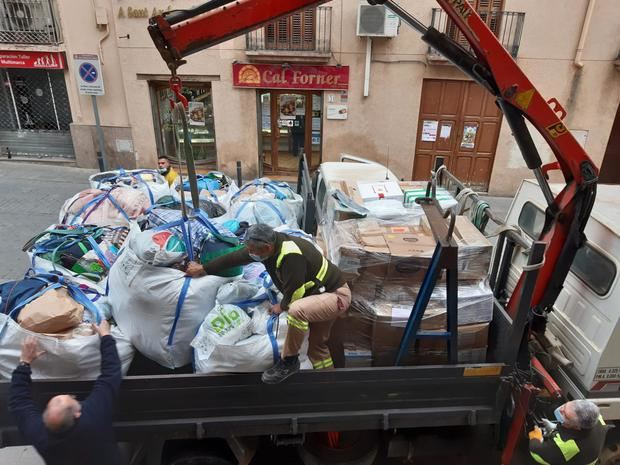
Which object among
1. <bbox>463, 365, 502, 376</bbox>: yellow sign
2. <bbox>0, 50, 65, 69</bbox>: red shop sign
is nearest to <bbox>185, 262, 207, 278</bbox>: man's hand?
<bbox>463, 365, 502, 376</bbox>: yellow sign

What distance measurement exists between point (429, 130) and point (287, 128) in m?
3.54

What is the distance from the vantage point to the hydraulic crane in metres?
2.74

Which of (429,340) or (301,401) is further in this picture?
(429,340)

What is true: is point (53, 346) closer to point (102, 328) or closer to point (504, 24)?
point (102, 328)

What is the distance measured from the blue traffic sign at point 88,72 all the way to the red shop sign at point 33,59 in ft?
10.6

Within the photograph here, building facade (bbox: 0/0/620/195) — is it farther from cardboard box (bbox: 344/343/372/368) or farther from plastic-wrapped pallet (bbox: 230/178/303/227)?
cardboard box (bbox: 344/343/372/368)

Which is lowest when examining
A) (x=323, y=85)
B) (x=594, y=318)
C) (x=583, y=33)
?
(x=594, y=318)

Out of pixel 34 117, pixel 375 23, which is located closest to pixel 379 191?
pixel 375 23

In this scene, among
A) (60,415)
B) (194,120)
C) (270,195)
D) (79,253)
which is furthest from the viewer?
(194,120)

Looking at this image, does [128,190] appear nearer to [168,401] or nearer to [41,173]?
[168,401]

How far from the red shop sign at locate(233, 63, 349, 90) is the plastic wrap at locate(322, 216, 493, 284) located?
8.06 m

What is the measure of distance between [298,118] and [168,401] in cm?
936

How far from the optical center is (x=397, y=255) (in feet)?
9.60

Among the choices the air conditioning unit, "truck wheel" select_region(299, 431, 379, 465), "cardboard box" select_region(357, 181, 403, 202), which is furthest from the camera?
the air conditioning unit
